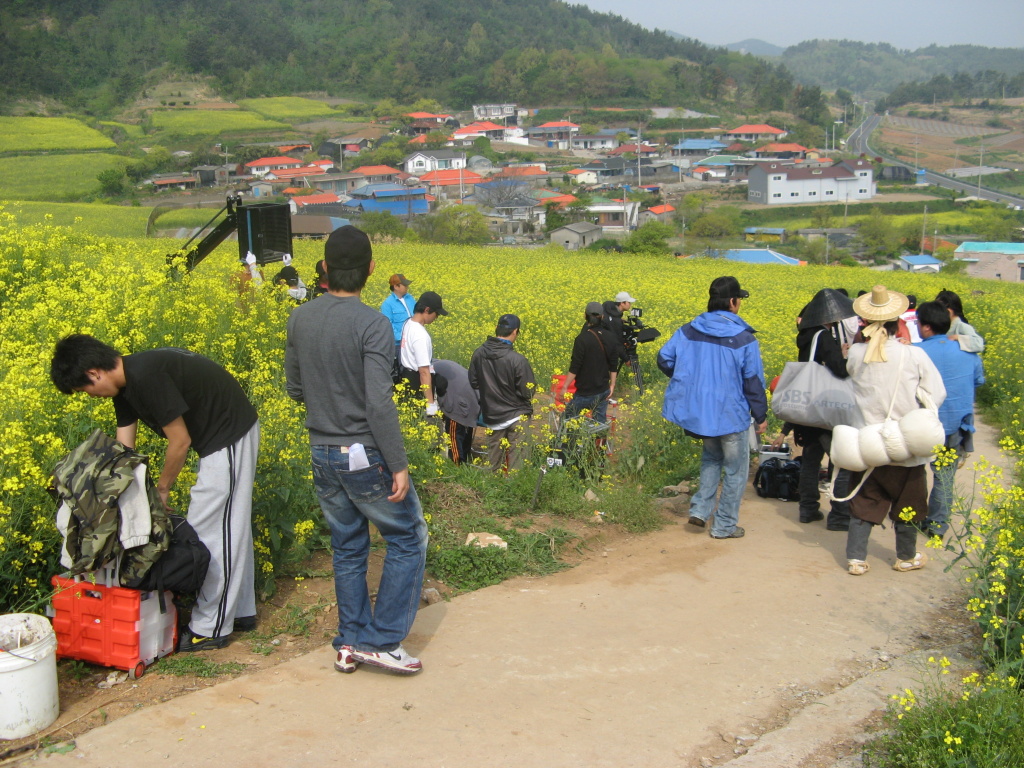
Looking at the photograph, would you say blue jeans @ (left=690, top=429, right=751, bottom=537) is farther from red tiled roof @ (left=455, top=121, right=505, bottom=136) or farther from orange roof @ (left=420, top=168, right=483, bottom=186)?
red tiled roof @ (left=455, top=121, right=505, bottom=136)

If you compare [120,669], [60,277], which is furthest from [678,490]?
[60,277]

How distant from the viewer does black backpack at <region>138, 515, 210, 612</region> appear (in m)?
3.99

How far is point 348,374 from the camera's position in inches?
151

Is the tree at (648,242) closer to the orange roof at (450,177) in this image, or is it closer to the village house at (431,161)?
the orange roof at (450,177)

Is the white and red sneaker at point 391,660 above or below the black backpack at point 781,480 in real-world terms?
above

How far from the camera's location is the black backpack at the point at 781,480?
742 cm

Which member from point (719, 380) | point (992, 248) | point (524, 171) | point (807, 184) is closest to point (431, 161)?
point (524, 171)

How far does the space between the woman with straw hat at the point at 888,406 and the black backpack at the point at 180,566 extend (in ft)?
12.8

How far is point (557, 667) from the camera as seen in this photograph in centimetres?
418

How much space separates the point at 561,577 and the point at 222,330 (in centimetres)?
385

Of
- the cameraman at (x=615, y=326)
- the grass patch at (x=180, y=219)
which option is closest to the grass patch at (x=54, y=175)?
the grass patch at (x=180, y=219)

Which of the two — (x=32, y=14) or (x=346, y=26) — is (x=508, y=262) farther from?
(x=346, y=26)

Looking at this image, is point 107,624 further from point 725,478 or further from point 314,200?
point 314,200

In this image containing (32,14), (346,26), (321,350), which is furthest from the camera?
(346,26)
